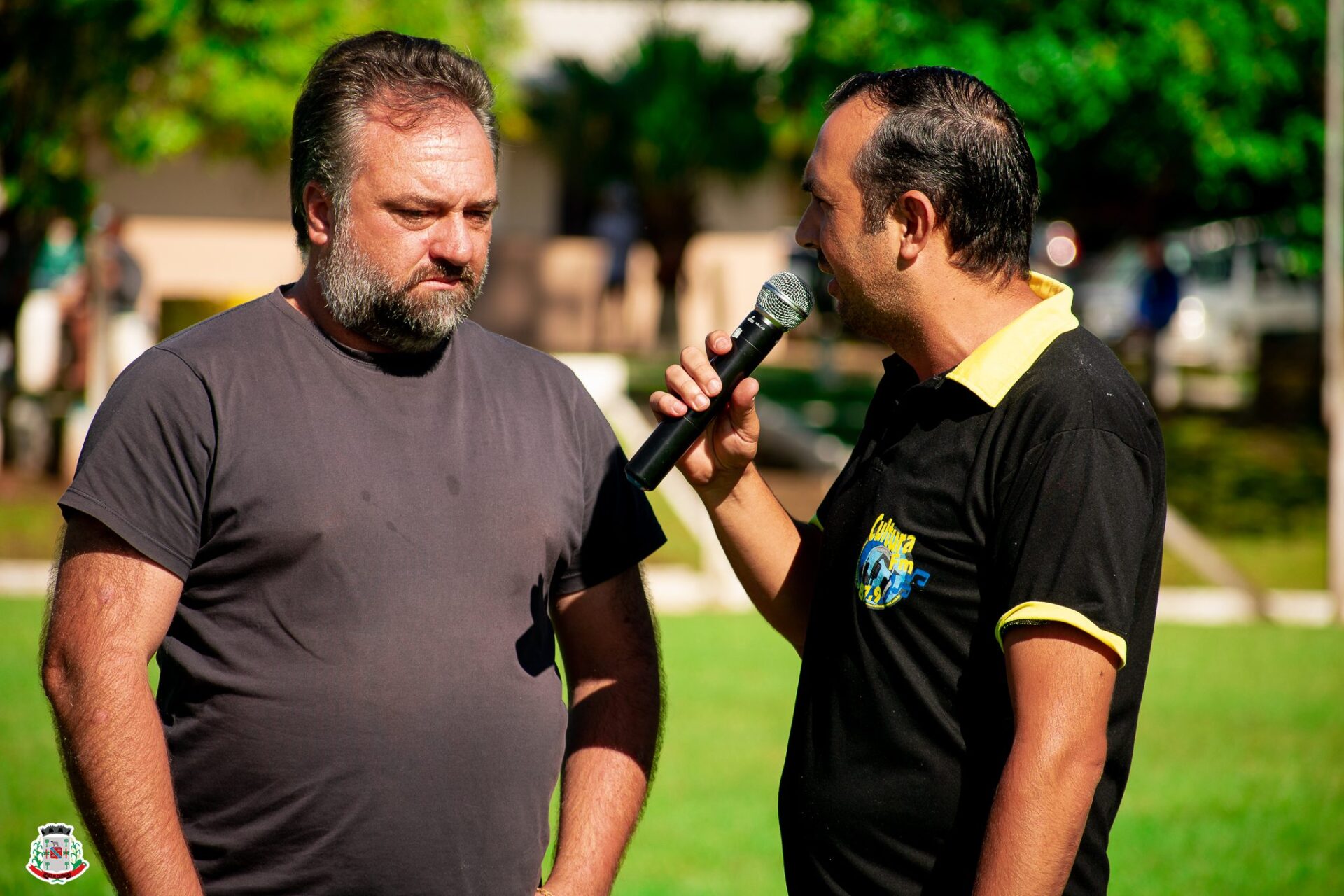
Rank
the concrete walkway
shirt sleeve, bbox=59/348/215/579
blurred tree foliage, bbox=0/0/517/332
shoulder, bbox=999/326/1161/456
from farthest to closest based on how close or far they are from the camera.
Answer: blurred tree foliage, bbox=0/0/517/332 < the concrete walkway < shirt sleeve, bbox=59/348/215/579 < shoulder, bbox=999/326/1161/456

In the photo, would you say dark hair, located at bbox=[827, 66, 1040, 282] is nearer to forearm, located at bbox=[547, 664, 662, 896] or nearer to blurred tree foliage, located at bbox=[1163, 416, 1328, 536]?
forearm, located at bbox=[547, 664, 662, 896]

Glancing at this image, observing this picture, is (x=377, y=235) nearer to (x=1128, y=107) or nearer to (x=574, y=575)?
(x=574, y=575)

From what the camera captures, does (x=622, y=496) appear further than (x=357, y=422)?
Yes

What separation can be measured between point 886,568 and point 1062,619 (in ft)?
1.21

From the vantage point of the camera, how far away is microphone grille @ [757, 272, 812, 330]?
2910 mm

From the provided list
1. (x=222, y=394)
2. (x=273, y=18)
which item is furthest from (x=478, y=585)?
(x=273, y=18)

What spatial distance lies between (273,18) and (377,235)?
11.7 m

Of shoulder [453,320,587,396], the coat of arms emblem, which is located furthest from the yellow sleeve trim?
Result: the coat of arms emblem

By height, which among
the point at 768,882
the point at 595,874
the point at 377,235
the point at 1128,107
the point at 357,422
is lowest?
the point at 768,882

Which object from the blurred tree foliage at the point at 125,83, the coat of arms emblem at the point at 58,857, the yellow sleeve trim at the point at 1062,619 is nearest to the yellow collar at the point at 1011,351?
the yellow sleeve trim at the point at 1062,619

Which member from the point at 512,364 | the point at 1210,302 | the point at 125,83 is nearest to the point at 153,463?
the point at 512,364

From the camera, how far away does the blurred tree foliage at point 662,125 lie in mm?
Result: 25297

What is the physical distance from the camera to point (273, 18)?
13430 millimetres

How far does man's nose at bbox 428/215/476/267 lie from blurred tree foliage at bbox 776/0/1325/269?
10418 mm
